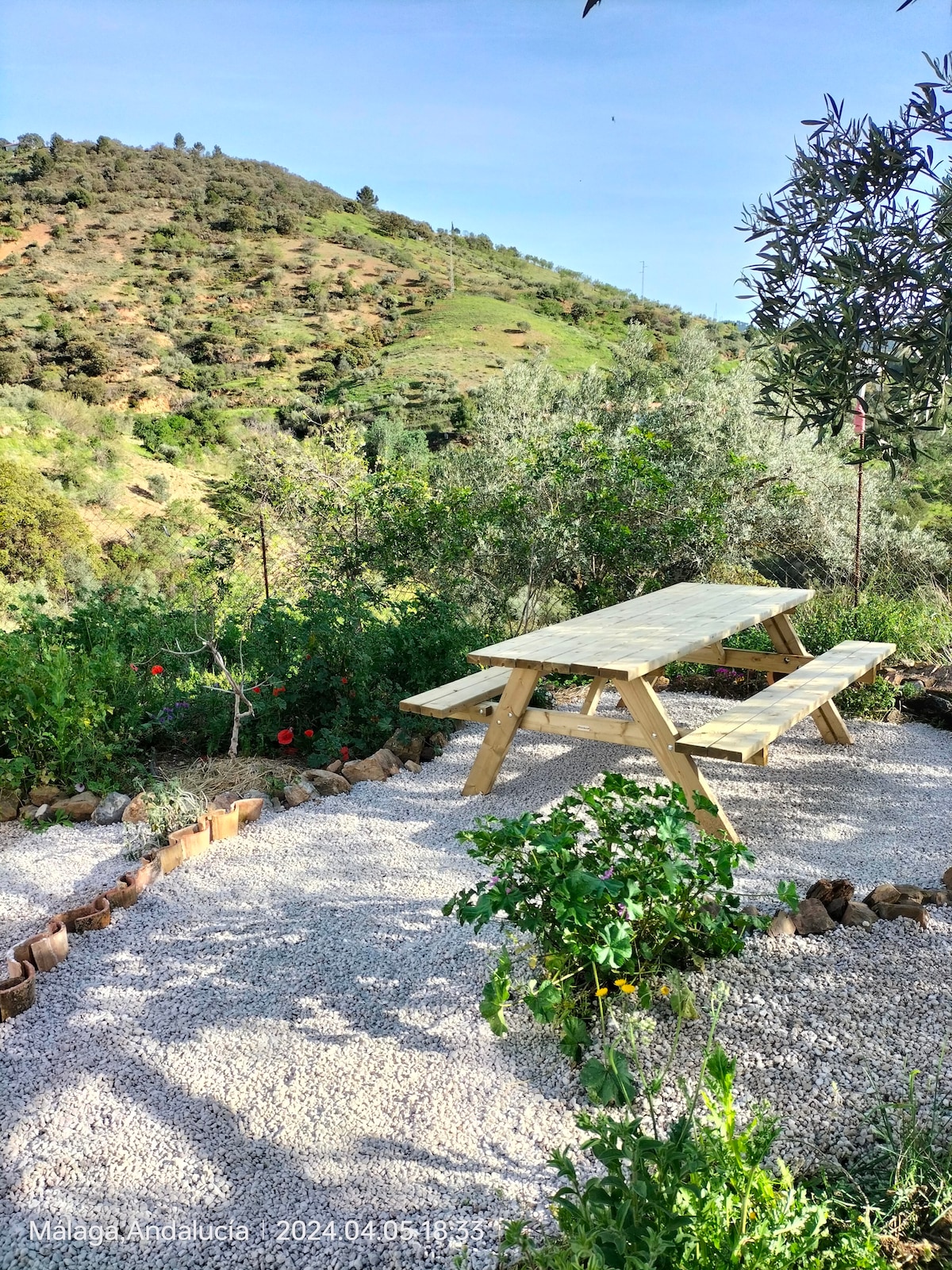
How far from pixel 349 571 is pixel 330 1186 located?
5970 millimetres

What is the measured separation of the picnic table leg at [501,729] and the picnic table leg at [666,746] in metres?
0.44

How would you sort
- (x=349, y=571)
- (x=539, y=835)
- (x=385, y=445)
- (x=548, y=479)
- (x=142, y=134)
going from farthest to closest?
(x=142, y=134), (x=385, y=445), (x=349, y=571), (x=548, y=479), (x=539, y=835)

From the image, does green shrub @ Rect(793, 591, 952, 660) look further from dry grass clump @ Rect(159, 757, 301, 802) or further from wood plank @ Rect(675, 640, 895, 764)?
dry grass clump @ Rect(159, 757, 301, 802)

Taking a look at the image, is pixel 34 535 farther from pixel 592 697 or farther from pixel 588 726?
pixel 588 726

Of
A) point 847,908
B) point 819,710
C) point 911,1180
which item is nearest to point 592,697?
point 819,710

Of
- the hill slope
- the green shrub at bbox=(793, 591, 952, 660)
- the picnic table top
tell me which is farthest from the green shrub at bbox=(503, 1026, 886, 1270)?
the hill slope

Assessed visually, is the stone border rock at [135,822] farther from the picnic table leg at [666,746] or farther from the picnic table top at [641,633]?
the picnic table leg at [666,746]

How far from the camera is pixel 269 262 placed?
3177cm

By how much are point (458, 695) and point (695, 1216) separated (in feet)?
8.55

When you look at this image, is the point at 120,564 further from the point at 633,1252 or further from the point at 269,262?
the point at 269,262

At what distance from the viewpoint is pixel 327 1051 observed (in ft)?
6.79

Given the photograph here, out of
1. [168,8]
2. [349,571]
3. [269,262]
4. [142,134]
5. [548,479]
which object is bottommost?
[349,571]

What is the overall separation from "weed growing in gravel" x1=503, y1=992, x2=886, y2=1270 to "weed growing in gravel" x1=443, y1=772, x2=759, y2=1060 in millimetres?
506

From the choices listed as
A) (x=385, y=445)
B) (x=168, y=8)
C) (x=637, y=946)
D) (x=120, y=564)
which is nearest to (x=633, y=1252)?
(x=637, y=946)
